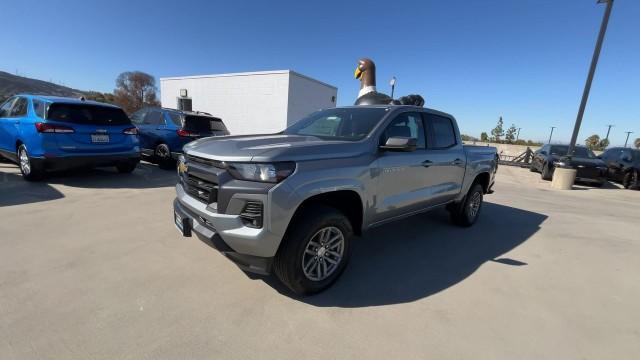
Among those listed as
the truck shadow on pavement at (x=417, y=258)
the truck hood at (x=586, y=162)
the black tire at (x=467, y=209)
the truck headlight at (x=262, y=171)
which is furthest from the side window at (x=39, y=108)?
the truck hood at (x=586, y=162)

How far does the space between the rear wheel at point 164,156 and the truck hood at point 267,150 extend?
5362 mm

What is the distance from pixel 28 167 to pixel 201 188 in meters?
5.20

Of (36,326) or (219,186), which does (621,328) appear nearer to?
(219,186)

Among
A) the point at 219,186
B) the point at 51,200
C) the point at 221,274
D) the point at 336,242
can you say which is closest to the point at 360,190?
the point at 336,242

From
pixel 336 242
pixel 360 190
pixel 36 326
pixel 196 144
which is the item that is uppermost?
pixel 196 144

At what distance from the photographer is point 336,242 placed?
2.69 m

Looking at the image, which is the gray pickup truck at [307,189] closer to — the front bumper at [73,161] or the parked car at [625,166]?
the front bumper at [73,161]

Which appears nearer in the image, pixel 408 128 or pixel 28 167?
pixel 408 128

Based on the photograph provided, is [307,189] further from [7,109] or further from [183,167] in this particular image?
[7,109]

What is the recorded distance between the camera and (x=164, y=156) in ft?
25.1

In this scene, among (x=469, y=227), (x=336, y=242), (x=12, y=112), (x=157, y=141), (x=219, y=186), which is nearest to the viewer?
(x=219, y=186)

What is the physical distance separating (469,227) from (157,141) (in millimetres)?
7407

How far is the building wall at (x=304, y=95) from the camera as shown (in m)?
14.5

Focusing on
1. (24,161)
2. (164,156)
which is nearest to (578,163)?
(164,156)
